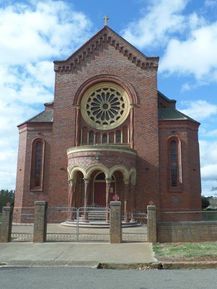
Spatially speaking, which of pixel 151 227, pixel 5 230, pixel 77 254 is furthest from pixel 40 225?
pixel 151 227

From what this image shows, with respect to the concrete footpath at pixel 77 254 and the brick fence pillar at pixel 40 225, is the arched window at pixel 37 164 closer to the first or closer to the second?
the brick fence pillar at pixel 40 225

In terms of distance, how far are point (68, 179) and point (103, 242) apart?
13683mm

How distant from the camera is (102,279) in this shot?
31.3 ft

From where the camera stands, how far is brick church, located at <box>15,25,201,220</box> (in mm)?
30438

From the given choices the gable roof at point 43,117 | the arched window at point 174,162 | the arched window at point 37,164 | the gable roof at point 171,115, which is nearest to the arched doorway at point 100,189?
the arched window at point 37,164

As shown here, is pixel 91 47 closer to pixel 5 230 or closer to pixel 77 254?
pixel 5 230

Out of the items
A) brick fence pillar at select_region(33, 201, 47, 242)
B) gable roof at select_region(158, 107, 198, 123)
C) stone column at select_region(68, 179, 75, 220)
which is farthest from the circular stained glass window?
brick fence pillar at select_region(33, 201, 47, 242)

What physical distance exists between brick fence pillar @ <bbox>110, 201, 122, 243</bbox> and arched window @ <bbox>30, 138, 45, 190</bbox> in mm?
16072

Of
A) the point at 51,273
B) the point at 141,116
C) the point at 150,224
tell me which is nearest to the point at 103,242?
the point at 150,224

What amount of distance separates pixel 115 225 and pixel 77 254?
3.52m

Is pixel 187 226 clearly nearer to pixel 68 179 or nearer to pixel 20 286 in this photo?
pixel 20 286

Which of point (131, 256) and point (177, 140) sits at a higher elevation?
point (177, 140)

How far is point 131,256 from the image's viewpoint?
43.4 feet

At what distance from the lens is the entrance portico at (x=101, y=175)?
92.8 ft
